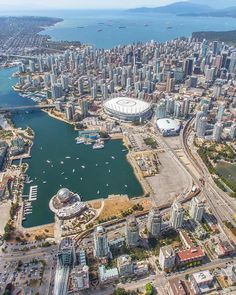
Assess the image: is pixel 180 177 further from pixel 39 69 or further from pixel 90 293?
pixel 39 69

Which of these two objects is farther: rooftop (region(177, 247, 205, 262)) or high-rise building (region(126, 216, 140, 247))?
high-rise building (region(126, 216, 140, 247))

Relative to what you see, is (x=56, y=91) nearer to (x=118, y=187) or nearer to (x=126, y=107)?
(x=126, y=107)

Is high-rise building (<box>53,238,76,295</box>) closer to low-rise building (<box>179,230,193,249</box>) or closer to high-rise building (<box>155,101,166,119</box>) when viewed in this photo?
low-rise building (<box>179,230,193,249</box>)

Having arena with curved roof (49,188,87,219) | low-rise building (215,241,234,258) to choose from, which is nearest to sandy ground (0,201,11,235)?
arena with curved roof (49,188,87,219)

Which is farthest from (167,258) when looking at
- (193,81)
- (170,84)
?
(193,81)

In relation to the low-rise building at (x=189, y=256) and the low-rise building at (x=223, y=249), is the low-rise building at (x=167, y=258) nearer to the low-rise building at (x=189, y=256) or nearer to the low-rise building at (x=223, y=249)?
the low-rise building at (x=189, y=256)
